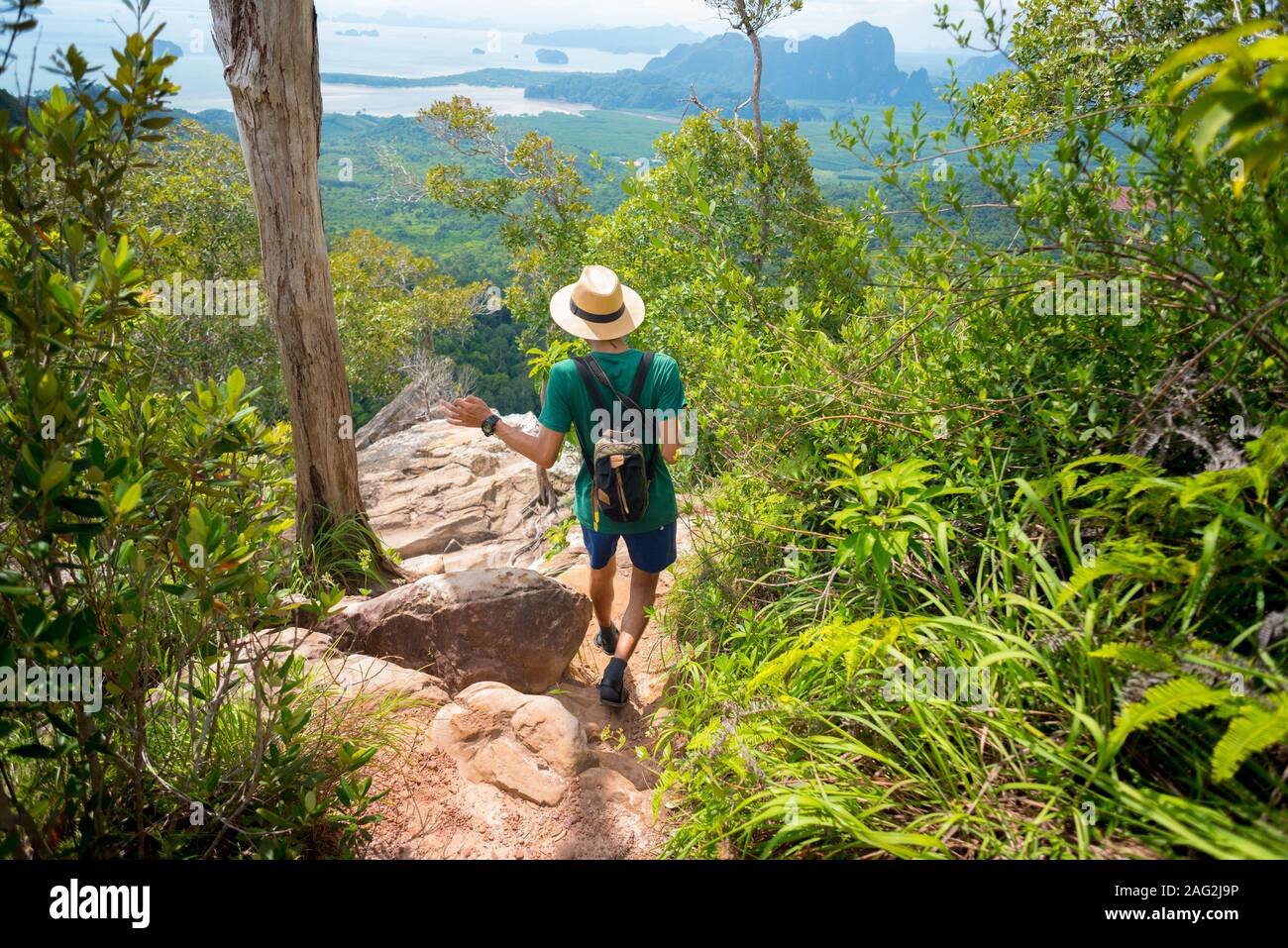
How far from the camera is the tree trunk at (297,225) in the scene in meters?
4.08

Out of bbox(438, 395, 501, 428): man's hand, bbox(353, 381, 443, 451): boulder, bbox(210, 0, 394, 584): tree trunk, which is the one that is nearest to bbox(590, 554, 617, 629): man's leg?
bbox(438, 395, 501, 428): man's hand

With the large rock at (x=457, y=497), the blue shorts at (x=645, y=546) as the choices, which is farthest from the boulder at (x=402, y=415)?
the blue shorts at (x=645, y=546)

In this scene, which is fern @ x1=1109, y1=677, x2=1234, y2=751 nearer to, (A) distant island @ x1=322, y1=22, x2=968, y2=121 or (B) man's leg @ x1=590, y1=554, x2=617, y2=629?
(B) man's leg @ x1=590, y1=554, x2=617, y2=629

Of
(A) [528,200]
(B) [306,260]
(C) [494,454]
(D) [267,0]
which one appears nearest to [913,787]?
(B) [306,260]

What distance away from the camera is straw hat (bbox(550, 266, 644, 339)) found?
11.1 feet

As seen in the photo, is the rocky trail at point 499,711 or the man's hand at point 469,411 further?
the man's hand at point 469,411

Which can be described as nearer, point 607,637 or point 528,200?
point 607,637

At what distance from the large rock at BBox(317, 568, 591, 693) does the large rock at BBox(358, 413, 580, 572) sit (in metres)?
4.68

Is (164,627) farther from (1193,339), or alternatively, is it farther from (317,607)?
(1193,339)

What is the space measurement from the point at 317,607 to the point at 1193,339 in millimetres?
2830

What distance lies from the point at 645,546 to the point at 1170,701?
2301mm

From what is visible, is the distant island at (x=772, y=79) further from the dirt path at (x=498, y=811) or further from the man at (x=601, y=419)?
the dirt path at (x=498, y=811)

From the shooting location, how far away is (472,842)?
245 cm

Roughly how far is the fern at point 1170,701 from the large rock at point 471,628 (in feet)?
8.43
